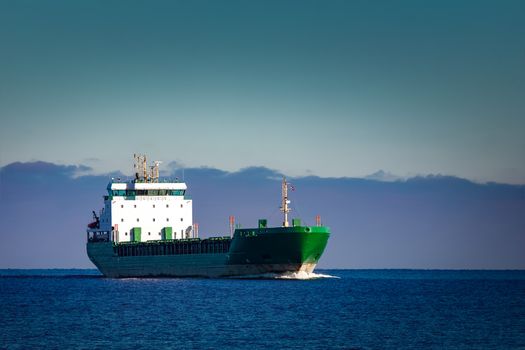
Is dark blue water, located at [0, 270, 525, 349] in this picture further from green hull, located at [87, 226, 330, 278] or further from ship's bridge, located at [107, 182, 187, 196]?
ship's bridge, located at [107, 182, 187, 196]

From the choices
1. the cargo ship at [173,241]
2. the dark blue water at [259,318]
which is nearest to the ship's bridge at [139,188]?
the cargo ship at [173,241]

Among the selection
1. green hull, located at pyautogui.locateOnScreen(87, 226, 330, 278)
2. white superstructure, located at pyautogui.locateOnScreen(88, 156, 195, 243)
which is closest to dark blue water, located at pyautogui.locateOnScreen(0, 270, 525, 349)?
green hull, located at pyautogui.locateOnScreen(87, 226, 330, 278)

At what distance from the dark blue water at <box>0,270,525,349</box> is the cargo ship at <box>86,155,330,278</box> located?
319 centimetres

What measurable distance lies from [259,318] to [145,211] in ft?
159

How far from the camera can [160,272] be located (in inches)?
3873

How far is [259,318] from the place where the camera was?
56.5m

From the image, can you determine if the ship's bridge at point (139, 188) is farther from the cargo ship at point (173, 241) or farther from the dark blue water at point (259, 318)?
the dark blue water at point (259, 318)

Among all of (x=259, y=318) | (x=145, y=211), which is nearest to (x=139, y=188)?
(x=145, y=211)

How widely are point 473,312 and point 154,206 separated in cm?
4847

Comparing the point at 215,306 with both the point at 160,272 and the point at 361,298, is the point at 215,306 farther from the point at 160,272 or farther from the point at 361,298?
the point at 160,272

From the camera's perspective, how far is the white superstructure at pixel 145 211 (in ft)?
338

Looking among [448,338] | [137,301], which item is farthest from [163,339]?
[137,301]

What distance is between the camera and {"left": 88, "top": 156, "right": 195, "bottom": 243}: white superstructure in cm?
10294

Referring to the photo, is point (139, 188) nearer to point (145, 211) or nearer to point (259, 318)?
point (145, 211)
